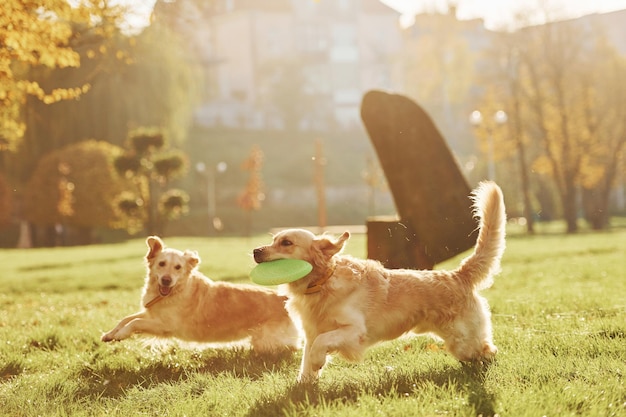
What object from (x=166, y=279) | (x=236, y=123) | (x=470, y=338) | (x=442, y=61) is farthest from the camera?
(x=236, y=123)

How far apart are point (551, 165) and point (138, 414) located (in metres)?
39.6

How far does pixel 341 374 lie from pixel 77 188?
40.2m

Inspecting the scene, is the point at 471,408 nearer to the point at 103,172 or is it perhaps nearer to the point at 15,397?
the point at 15,397

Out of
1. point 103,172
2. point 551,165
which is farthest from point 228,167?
point 551,165

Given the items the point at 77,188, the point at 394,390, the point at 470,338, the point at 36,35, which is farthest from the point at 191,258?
the point at 77,188

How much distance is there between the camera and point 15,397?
5516mm

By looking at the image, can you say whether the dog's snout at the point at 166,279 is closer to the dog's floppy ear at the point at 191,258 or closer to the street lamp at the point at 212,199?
the dog's floppy ear at the point at 191,258

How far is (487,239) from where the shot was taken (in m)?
6.22

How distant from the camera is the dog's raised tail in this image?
20.1 feet

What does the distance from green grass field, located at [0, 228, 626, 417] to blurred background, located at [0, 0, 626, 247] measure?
5.09 meters

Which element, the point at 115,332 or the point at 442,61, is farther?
the point at 442,61

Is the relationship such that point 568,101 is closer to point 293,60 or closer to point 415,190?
point 415,190

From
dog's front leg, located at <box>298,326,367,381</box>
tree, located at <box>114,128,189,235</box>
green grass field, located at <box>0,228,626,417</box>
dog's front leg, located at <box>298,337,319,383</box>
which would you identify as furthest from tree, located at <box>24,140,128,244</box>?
dog's front leg, located at <box>298,326,367,381</box>

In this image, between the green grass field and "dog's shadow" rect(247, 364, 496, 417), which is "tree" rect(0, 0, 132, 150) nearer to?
the green grass field
